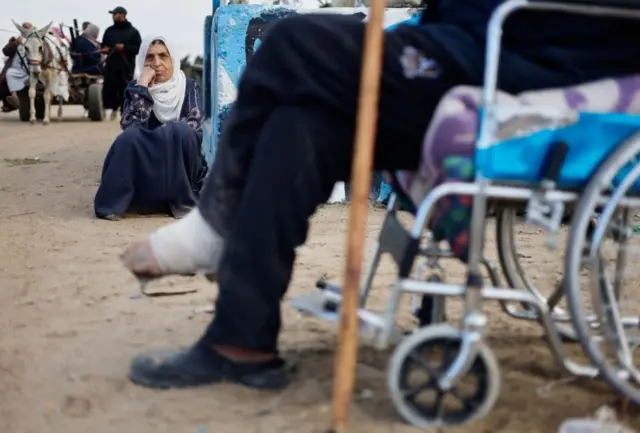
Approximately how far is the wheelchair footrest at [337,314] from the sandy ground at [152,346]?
178mm

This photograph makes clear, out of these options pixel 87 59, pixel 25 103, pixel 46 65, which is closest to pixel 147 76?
pixel 46 65

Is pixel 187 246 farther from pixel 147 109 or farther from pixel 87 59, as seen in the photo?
pixel 87 59

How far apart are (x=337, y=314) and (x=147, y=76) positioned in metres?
3.93

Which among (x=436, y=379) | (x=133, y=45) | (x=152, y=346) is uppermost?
(x=133, y=45)

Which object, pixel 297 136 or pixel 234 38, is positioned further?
pixel 234 38

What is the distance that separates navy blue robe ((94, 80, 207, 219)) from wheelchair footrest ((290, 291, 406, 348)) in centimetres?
330

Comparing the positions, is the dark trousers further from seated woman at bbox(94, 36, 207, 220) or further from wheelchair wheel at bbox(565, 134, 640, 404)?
seated woman at bbox(94, 36, 207, 220)

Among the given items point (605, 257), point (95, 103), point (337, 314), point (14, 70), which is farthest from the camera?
point (95, 103)

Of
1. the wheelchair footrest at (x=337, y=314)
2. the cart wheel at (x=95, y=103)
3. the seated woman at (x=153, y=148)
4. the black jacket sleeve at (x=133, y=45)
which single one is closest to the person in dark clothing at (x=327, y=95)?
the wheelchair footrest at (x=337, y=314)

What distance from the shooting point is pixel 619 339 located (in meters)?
1.92

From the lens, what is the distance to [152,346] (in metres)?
2.55

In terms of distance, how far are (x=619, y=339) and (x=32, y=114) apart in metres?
14.1

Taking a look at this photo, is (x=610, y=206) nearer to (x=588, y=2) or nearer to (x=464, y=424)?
(x=588, y=2)

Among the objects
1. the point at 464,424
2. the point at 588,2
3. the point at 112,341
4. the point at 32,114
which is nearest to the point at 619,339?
the point at 464,424
